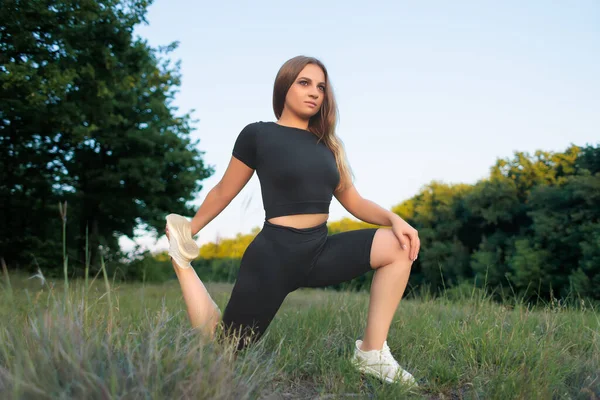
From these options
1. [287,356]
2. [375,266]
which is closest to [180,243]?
[287,356]

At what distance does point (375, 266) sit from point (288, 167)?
721 millimetres

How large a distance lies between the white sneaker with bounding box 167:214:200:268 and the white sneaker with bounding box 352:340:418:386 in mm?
1092

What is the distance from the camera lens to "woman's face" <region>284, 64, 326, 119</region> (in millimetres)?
2990

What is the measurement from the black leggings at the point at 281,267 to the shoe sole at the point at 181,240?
335 mm

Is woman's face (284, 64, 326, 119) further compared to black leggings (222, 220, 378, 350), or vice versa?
woman's face (284, 64, 326, 119)

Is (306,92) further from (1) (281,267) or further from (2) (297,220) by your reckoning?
(1) (281,267)

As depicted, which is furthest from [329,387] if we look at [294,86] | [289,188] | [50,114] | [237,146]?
[50,114]

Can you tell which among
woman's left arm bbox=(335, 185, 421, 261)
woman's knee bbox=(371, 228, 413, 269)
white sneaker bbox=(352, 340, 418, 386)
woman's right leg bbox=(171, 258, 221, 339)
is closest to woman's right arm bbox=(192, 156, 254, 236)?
woman's right leg bbox=(171, 258, 221, 339)

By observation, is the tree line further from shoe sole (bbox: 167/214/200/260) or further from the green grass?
shoe sole (bbox: 167/214/200/260)

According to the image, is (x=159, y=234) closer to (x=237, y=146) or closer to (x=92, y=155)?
(x=92, y=155)

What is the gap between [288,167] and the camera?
2816mm

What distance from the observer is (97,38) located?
1044 cm

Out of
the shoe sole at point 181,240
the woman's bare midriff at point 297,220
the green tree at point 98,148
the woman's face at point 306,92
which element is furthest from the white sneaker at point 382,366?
the green tree at point 98,148

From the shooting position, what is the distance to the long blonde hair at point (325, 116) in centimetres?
303
